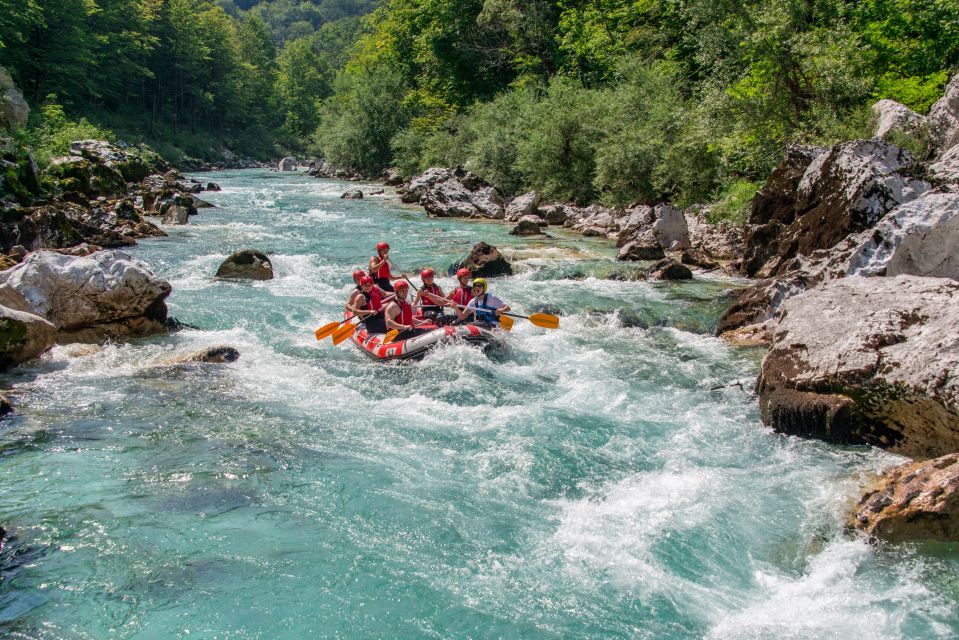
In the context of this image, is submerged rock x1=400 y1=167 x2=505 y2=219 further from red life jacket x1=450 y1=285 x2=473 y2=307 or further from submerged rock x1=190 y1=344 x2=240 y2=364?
submerged rock x1=190 y1=344 x2=240 y2=364

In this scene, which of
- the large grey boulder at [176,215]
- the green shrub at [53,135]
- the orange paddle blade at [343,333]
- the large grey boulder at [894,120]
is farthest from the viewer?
the large grey boulder at [176,215]

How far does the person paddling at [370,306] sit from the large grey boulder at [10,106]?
17107mm

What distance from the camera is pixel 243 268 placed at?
13750 millimetres

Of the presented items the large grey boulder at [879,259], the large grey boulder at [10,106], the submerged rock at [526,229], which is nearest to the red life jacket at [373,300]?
the large grey boulder at [879,259]

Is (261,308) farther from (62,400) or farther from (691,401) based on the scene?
(691,401)

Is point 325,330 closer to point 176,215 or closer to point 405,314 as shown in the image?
point 405,314

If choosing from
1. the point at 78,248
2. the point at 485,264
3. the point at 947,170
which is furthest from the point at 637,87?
the point at 78,248

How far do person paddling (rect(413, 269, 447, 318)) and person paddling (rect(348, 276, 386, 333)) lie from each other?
535mm

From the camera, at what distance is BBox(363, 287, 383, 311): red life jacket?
403 inches

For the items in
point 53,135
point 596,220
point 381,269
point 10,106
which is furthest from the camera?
point 53,135

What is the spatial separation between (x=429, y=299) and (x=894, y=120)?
906 cm

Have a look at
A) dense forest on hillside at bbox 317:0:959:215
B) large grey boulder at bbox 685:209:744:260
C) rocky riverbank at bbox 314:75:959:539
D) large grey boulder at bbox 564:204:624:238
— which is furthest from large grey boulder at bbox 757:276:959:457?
large grey boulder at bbox 564:204:624:238

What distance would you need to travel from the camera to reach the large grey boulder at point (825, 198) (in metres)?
10.7

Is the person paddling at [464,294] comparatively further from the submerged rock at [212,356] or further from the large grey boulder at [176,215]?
the large grey boulder at [176,215]
